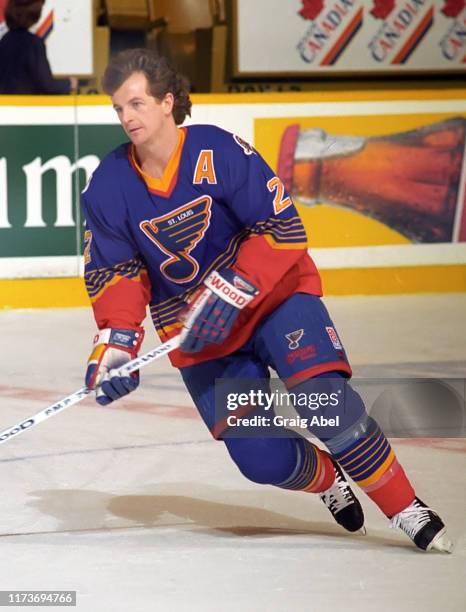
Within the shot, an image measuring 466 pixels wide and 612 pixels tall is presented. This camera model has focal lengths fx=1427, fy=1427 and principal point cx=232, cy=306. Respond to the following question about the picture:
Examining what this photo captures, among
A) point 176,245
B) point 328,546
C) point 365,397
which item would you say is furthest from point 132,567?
point 365,397

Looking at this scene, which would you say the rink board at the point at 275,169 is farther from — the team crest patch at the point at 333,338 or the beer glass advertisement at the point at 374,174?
the team crest patch at the point at 333,338

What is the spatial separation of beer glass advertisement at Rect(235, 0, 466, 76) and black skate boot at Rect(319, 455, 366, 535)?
626 cm

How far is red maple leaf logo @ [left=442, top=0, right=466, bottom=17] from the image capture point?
9820 millimetres

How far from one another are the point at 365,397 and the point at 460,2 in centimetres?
535

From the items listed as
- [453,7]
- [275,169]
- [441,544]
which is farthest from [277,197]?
[453,7]

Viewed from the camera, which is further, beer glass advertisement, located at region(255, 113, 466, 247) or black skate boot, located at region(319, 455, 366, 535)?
beer glass advertisement, located at region(255, 113, 466, 247)

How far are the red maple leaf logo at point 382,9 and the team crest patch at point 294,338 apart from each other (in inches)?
264

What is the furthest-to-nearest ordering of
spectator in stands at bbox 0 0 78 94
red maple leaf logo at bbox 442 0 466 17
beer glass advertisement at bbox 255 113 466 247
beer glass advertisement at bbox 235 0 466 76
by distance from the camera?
1. red maple leaf logo at bbox 442 0 466 17
2. beer glass advertisement at bbox 235 0 466 76
3. spectator in stands at bbox 0 0 78 94
4. beer glass advertisement at bbox 255 113 466 247

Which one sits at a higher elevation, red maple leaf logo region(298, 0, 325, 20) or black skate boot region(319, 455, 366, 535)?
black skate boot region(319, 455, 366, 535)

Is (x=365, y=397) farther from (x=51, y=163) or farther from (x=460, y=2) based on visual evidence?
(x=460, y=2)

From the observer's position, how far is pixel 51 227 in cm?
720

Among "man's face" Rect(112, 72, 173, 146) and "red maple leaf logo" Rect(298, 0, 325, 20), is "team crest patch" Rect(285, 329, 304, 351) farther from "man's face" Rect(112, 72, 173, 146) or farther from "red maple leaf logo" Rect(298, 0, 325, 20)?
"red maple leaf logo" Rect(298, 0, 325, 20)

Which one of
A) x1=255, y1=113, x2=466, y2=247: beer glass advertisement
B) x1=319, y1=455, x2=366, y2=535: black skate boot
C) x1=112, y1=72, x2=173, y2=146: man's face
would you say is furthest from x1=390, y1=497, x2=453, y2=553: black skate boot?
x1=255, y1=113, x2=466, y2=247: beer glass advertisement

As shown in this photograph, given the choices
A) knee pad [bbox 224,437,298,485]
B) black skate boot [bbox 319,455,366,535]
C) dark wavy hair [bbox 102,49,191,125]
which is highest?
dark wavy hair [bbox 102,49,191,125]
